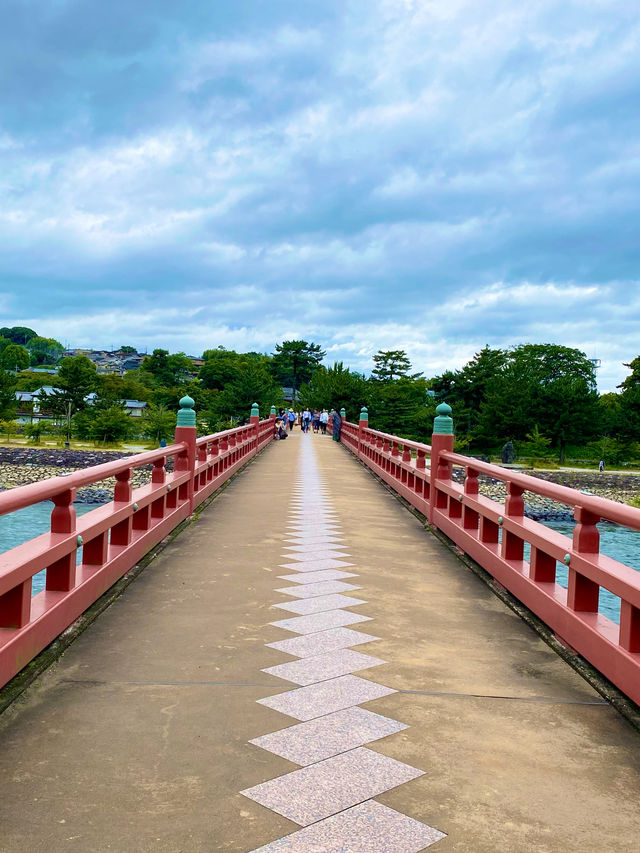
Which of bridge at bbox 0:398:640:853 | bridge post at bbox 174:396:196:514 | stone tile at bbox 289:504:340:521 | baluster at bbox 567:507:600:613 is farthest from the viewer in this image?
stone tile at bbox 289:504:340:521

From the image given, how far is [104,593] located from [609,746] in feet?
11.3

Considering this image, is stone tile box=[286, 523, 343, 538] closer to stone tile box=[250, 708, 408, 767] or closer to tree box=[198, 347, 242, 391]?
stone tile box=[250, 708, 408, 767]

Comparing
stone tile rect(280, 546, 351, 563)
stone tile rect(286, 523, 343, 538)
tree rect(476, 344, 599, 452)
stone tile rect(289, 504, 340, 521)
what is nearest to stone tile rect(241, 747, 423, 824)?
stone tile rect(280, 546, 351, 563)

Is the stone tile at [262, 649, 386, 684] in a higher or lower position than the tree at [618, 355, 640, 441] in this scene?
lower

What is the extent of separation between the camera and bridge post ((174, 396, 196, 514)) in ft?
29.0

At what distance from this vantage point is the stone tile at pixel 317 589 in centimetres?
540

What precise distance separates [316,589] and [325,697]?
210cm

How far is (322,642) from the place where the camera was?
4.25 metres

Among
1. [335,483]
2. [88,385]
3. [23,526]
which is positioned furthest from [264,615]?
[88,385]

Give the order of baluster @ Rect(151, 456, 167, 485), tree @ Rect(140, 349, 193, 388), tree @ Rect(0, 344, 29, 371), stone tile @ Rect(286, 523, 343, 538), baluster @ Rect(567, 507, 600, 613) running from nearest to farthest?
baluster @ Rect(567, 507, 600, 613) → baluster @ Rect(151, 456, 167, 485) → stone tile @ Rect(286, 523, 343, 538) → tree @ Rect(140, 349, 193, 388) → tree @ Rect(0, 344, 29, 371)

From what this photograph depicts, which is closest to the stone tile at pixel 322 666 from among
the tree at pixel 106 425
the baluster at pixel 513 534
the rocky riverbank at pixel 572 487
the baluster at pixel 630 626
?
the baluster at pixel 630 626

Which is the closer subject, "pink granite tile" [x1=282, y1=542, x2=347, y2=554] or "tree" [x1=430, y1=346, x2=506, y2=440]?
"pink granite tile" [x1=282, y1=542, x2=347, y2=554]

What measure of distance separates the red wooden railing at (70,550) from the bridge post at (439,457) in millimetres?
2990

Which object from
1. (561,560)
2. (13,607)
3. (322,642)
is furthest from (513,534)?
(13,607)
